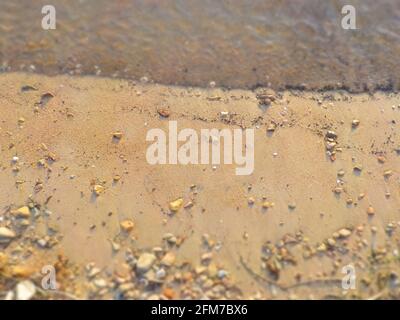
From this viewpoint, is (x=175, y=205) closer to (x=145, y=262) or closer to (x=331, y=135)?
(x=145, y=262)

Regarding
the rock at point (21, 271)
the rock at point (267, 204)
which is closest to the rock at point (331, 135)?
the rock at point (267, 204)

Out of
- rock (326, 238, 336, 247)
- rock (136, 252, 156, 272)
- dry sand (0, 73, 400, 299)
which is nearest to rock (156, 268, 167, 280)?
dry sand (0, 73, 400, 299)

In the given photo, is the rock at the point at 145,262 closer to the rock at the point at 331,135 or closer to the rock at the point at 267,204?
the rock at the point at 267,204

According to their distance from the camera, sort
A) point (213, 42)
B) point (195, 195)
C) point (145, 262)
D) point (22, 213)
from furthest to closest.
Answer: point (213, 42)
point (195, 195)
point (22, 213)
point (145, 262)

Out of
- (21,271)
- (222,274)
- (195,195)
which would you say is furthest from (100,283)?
(195,195)

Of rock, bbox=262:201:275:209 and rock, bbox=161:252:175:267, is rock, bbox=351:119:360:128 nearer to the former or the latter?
rock, bbox=262:201:275:209

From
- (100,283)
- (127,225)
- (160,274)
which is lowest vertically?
(100,283)

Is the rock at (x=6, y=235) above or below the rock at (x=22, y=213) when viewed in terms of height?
below
